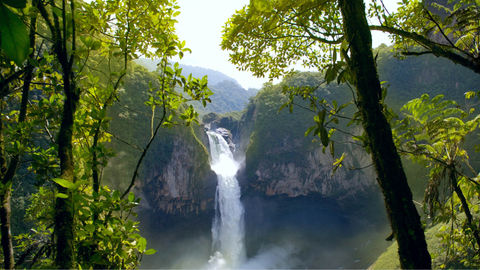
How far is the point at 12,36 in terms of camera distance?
49 cm

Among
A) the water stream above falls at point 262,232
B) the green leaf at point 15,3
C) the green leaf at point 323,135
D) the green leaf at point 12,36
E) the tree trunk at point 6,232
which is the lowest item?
the water stream above falls at point 262,232

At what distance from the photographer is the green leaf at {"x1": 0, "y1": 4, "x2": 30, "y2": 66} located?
47 cm

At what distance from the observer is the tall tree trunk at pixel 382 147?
1.56 m

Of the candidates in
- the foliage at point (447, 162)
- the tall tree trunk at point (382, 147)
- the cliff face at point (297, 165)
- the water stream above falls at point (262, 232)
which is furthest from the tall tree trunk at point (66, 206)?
the cliff face at point (297, 165)

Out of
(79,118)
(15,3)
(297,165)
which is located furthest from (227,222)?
(15,3)

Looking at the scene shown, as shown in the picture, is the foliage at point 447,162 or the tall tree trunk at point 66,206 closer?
the tall tree trunk at point 66,206

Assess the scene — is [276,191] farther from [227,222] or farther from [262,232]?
[227,222]

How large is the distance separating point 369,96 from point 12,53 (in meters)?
1.89

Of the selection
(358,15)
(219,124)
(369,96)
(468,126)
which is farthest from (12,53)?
(219,124)

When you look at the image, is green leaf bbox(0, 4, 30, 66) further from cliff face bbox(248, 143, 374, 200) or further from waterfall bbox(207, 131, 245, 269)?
cliff face bbox(248, 143, 374, 200)

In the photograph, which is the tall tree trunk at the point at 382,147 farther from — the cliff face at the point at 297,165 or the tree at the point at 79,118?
the cliff face at the point at 297,165

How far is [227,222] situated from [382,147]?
33.5 metres

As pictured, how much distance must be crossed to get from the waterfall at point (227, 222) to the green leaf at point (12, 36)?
30.1 m

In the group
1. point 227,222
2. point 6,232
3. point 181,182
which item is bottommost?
point 227,222
